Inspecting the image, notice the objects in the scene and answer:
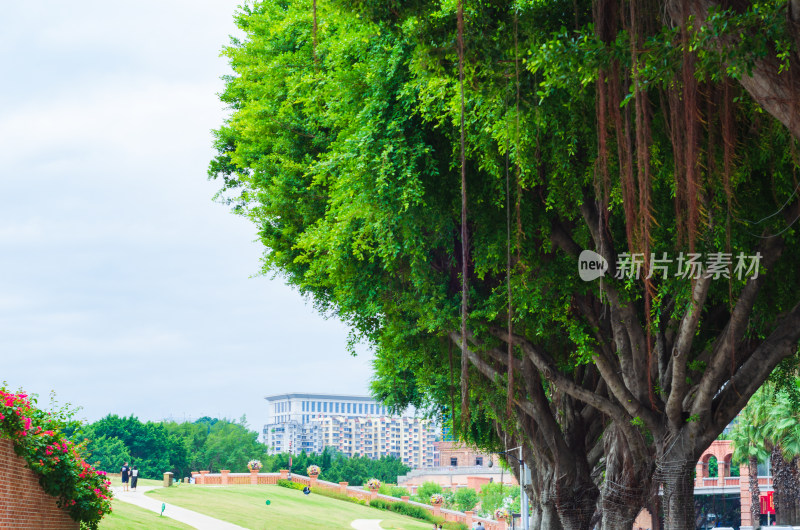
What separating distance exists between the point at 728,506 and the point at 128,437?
153 ft

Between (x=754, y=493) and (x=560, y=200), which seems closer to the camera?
(x=560, y=200)

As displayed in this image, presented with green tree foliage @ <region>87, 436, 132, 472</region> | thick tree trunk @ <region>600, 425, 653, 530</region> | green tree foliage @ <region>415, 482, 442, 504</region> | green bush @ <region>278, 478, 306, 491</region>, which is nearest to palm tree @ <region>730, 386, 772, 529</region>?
thick tree trunk @ <region>600, 425, 653, 530</region>

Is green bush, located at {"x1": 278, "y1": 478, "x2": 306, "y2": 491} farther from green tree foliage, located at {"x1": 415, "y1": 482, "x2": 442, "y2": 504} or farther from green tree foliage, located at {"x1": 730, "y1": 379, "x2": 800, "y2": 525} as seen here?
green tree foliage, located at {"x1": 415, "y1": 482, "x2": 442, "y2": 504}

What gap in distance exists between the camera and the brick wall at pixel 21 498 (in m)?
12.7

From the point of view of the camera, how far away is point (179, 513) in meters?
31.4

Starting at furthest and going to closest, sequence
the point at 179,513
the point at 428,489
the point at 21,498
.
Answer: the point at 428,489, the point at 179,513, the point at 21,498

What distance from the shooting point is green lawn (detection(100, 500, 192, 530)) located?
23.3 metres

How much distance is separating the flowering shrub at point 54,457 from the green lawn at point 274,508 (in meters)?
17.0

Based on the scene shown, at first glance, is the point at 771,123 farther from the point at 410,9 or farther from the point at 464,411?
the point at 464,411

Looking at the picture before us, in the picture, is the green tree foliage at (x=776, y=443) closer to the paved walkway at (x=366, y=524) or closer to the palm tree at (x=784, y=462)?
the palm tree at (x=784, y=462)

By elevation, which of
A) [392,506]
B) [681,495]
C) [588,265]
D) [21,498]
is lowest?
[392,506]

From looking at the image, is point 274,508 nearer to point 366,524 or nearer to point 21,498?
point 366,524

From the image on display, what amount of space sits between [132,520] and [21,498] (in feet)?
42.0

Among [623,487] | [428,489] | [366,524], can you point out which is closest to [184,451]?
[428,489]
